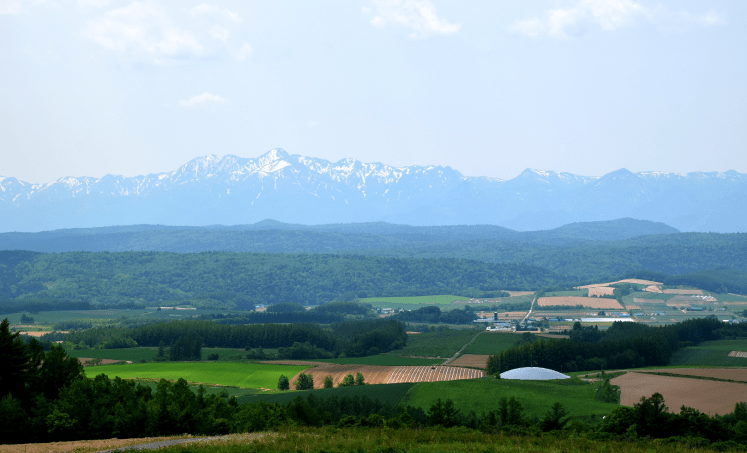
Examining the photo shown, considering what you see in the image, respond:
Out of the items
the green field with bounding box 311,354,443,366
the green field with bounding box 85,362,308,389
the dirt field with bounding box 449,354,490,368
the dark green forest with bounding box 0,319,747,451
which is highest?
the dark green forest with bounding box 0,319,747,451

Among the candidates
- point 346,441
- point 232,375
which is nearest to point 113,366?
point 232,375

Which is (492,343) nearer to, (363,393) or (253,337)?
(253,337)

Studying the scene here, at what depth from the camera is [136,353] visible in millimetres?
158500

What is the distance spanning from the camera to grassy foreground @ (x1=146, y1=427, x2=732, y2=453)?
110 feet

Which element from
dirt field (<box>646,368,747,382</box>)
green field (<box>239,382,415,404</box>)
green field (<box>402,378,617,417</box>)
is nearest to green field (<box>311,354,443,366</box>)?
green field (<box>239,382,415,404</box>)

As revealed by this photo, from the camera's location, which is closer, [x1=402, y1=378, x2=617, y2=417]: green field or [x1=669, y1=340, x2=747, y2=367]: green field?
[x1=402, y1=378, x2=617, y2=417]: green field

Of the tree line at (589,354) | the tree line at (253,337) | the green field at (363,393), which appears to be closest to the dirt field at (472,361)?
the tree line at (589,354)

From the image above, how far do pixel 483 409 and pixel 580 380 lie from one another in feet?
93.8

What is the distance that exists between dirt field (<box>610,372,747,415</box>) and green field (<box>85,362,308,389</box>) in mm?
56091

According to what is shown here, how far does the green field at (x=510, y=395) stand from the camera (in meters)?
80.4

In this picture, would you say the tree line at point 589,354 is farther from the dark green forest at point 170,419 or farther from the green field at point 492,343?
the dark green forest at point 170,419

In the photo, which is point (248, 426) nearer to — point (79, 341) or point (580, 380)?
point (580, 380)

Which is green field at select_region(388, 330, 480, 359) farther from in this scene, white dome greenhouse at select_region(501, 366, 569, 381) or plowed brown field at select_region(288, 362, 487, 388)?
white dome greenhouse at select_region(501, 366, 569, 381)

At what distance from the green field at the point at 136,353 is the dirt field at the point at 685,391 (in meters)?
85.2
